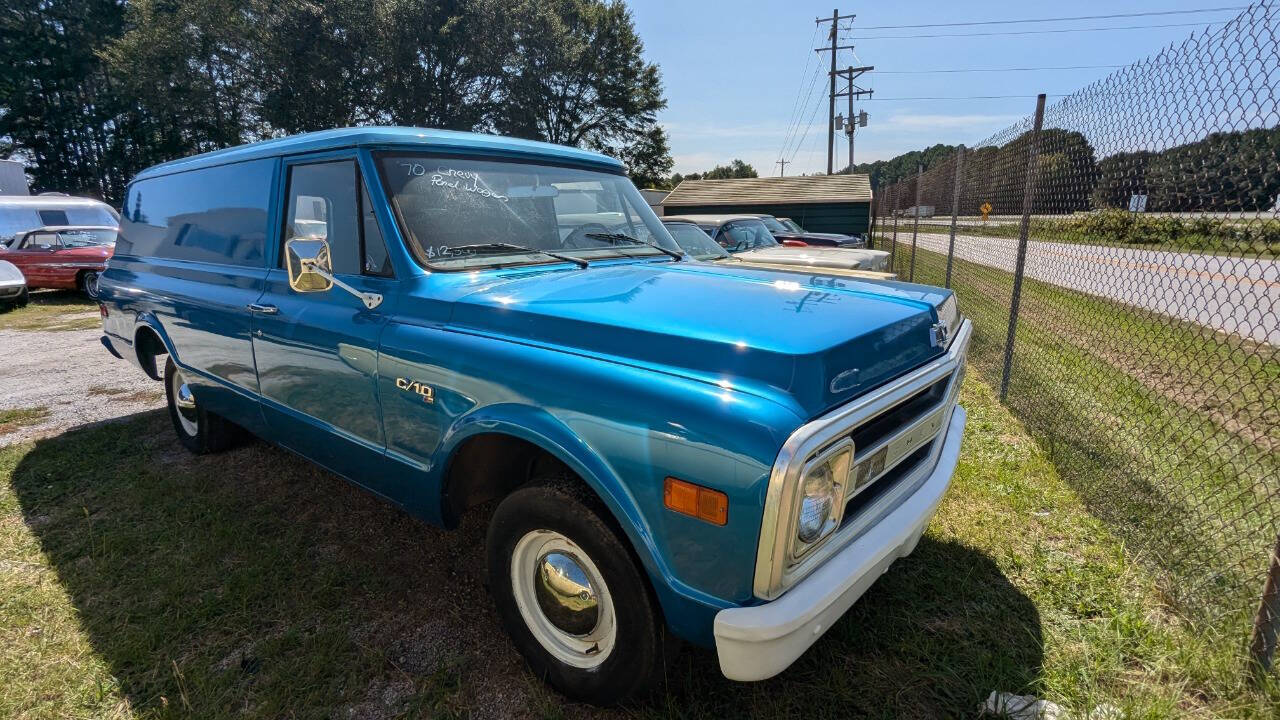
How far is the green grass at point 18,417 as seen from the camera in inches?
201

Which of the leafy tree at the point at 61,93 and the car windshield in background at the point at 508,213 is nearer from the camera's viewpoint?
the car windshield in background at the point at 508,213

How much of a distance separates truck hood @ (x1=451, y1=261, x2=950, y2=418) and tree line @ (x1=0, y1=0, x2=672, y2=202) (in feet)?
92.0

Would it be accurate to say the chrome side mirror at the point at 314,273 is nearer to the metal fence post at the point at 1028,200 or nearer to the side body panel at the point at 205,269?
the side body panel at the point at 205,269

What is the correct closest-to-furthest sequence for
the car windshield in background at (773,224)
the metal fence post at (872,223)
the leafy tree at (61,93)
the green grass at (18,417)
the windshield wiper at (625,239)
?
1. the windshield wiper at (625,239)
2. the green grass at (18,417)
3. the car windshield in background at (773,224)
4. the metal fence post at (872,223)
5. the leafy tree at (61,93)

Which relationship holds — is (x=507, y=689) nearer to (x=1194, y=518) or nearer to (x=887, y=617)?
(x=887, y=617)

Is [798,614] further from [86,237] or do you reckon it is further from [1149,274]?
[86,237]

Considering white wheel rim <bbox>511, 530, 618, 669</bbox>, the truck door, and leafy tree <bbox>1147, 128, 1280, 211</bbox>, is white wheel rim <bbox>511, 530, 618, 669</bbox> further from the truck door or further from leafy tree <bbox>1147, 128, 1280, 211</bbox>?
leafy tree <bbox>1147, 128, 1280, 211</bbox>

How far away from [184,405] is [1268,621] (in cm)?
578

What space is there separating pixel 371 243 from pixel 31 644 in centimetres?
212

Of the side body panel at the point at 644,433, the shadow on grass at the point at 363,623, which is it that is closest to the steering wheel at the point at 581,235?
the side body panel at the point at 644,433

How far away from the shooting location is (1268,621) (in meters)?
2.18

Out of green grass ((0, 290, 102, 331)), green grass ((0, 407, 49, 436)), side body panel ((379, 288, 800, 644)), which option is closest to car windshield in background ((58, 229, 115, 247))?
green grass ((0, 290, 102, 331))

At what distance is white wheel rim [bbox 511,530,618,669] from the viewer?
2.05 m

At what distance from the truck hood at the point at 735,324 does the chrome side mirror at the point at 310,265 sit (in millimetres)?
725
